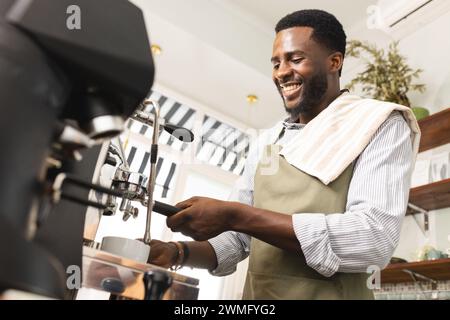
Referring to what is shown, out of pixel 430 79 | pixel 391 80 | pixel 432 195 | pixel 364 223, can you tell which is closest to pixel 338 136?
pixel 364 223

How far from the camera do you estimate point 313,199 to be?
0.91 m

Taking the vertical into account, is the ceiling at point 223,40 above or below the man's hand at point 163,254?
above

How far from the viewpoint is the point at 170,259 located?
2.93 ft

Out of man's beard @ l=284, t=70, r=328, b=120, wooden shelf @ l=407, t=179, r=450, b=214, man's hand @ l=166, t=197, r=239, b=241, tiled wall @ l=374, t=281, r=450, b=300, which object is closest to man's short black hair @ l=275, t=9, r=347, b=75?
man's beard @ l=284, t=70, r=328, b=120

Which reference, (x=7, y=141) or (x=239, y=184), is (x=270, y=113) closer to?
(x=239, y=184)

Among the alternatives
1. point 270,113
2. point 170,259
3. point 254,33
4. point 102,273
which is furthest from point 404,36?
point 102,273

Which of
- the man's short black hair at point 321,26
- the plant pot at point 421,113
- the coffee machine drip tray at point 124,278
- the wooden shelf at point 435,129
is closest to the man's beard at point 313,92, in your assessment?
the man's short black hair at point 321,26

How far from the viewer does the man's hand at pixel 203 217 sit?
712 mm

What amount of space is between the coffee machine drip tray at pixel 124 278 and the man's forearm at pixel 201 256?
1.28 ft

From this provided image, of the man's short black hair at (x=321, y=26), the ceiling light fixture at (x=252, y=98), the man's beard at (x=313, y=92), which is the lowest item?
the man's beard at (x=313, y=92)

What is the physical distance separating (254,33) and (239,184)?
262 cm

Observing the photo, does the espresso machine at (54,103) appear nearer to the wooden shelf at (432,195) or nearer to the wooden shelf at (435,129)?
the wooden shelf at (432,195)

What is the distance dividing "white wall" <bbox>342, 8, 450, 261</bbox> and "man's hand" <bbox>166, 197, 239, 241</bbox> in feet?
6.10

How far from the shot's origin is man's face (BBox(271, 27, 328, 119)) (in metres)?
1.19
